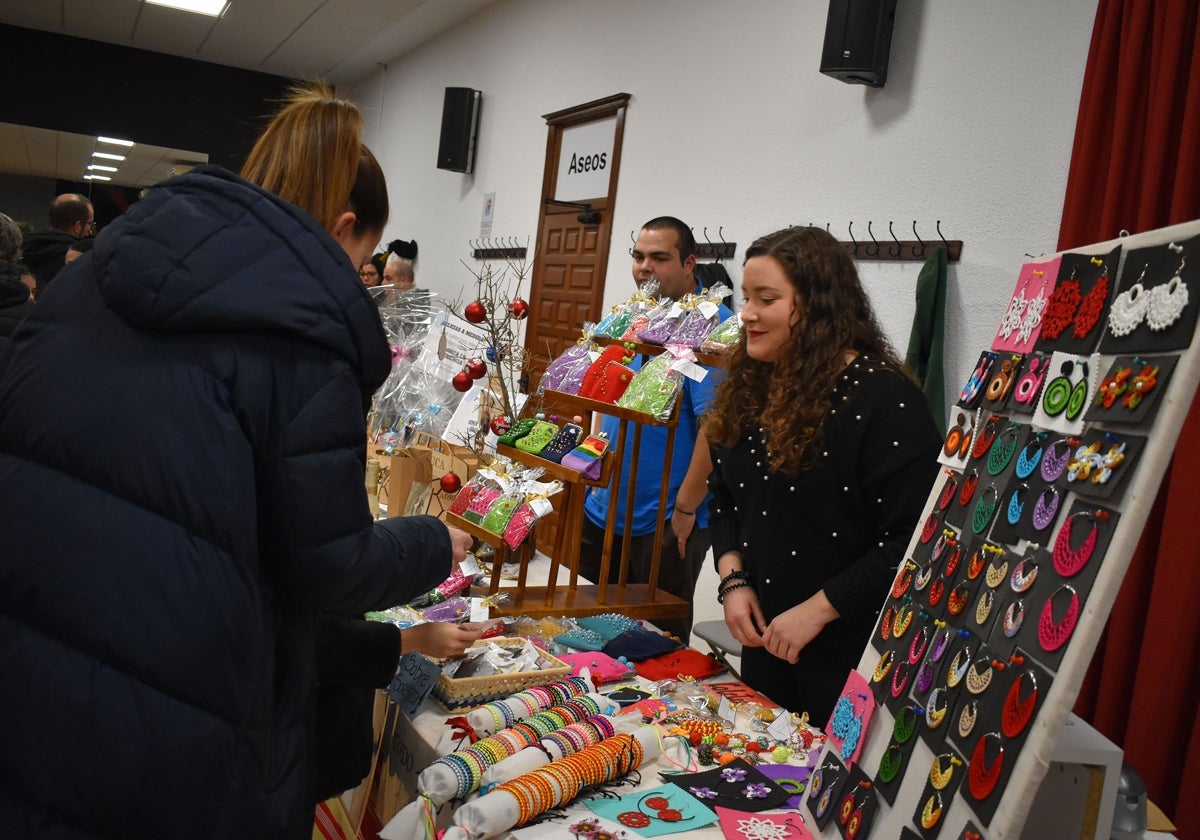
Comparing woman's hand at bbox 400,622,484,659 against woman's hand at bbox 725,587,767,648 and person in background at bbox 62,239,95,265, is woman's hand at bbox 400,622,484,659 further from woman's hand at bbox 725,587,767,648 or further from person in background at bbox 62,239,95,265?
person in background at bbox 62,239,95,265

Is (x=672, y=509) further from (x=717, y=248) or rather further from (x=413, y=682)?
(x=717, y=248)

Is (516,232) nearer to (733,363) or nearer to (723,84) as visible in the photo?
(723,84)

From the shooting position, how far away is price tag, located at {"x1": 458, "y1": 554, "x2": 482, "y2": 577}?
2204 mm

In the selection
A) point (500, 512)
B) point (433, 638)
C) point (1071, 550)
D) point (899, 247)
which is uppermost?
point (899, 247)

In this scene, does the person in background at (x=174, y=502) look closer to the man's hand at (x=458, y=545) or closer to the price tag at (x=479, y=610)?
the man's hand at (x=458, y=545)

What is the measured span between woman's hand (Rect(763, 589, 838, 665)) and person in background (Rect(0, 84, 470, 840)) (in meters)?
1.01

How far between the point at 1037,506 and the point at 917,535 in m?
0.31

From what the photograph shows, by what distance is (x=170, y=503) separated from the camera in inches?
38.5

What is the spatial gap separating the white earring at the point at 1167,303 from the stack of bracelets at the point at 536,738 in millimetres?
1007

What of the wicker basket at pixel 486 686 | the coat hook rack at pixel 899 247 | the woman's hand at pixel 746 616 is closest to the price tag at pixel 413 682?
the wicker basket at pixel 486 686

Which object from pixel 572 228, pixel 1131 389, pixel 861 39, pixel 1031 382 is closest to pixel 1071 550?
pixel 1131 389

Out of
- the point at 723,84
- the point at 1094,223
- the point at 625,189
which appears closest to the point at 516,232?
the point at 625,189

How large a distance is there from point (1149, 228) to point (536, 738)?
207 centimetres

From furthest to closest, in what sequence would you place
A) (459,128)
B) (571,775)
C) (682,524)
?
(459,128) → (682,524) → (571,775)
